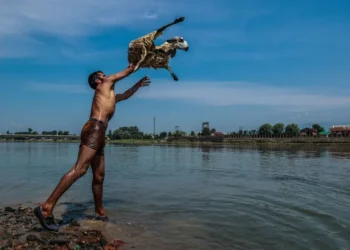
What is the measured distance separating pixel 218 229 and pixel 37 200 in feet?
16.6

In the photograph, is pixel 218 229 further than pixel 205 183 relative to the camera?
No

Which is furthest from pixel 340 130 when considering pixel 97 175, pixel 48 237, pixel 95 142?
pixel 48 237

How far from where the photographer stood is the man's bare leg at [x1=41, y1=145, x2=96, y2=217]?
562 centimetres

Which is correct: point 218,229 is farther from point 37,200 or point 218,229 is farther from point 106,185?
point 106,185

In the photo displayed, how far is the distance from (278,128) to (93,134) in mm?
142447

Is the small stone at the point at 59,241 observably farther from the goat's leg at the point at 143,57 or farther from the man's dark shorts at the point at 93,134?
the goat's leg at the point at 143,57

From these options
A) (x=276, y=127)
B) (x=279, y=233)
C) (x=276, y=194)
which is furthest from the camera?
(x=276, y=127)

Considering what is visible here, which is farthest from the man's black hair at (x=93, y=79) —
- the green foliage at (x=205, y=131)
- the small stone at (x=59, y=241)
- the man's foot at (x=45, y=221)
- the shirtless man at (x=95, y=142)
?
the green foliage at (x=205, y=131)

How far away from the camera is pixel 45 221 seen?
5570 mm

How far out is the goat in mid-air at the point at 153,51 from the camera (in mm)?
6952

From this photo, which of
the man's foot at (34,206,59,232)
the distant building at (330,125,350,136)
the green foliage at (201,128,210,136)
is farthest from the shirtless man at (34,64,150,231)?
the distant building at (330,125,350,136)

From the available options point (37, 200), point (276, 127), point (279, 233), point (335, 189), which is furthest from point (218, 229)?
point (276, 127)

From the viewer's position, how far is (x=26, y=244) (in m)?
5.02

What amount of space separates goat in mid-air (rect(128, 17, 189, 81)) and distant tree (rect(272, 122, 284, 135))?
139818 millimetres
